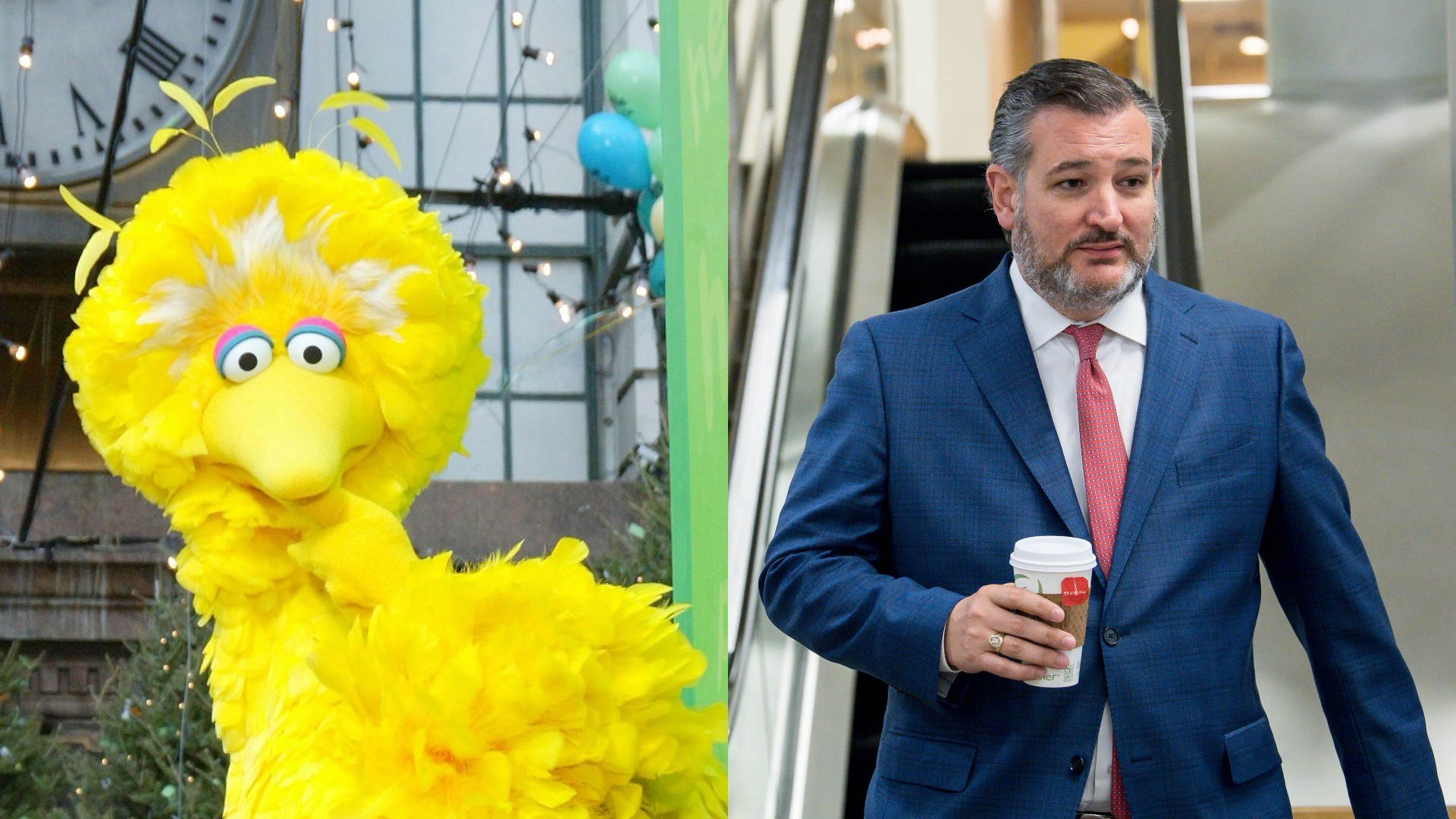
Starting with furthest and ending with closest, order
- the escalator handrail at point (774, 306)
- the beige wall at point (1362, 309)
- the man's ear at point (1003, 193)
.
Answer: the beige wall at point (1362, 309) → the escalator handrail at point (774, 306) → the man's ear at point (1003, 193)

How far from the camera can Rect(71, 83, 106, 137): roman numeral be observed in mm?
2078

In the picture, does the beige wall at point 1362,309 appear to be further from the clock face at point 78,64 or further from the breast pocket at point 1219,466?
the clock face at point 78,64

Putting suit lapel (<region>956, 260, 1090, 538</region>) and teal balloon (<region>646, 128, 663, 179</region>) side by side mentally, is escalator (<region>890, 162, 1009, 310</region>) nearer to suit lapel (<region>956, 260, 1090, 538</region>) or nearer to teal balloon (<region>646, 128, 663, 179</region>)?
teal balloon (<region>646, 128, 663, 179</region>)

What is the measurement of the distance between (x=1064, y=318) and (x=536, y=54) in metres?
0.79

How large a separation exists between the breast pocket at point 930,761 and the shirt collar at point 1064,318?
0.49 meters

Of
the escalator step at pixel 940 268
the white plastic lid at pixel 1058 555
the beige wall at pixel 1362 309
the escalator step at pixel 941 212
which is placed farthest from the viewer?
the escalator step at pixel 941 212

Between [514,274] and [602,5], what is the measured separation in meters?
0.40

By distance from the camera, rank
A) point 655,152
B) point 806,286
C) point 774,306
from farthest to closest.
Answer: point 806,286
point 774,306
point 655,152

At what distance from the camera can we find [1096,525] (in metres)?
1.77

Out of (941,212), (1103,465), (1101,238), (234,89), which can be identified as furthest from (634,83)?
(941,212)

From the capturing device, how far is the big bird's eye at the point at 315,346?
1.93 metres

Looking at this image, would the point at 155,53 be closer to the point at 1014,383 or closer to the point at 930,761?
the point at 1014,383

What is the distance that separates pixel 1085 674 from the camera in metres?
1.74

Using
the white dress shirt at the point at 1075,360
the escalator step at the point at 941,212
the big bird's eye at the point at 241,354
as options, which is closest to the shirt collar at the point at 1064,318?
the white dress shirt at the point at 1075,360
